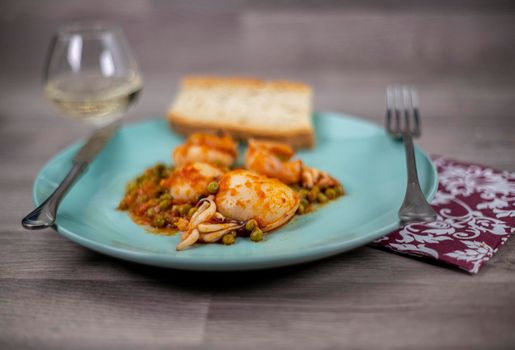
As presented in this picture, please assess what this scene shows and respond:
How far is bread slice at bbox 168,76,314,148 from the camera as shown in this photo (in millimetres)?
3818

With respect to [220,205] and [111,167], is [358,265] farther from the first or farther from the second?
[111,167]

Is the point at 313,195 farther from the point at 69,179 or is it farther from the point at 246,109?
the point at 246,109

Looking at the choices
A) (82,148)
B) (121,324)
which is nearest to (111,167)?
(82,148)

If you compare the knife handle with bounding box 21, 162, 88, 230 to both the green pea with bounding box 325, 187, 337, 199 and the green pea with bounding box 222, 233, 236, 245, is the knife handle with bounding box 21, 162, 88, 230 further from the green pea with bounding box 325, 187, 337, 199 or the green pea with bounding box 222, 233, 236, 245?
the green pea with bounding box 325, 187, 337, 199

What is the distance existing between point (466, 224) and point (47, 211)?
1.86m

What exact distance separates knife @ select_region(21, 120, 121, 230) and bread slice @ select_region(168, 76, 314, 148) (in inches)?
21.9

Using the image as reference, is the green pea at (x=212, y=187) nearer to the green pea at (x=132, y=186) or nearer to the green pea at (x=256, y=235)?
the green pea at (x=256, y=235)

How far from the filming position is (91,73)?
389cm

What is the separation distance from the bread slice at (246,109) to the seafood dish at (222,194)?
0.61 metres

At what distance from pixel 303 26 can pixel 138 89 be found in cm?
284

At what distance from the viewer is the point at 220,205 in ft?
8.10

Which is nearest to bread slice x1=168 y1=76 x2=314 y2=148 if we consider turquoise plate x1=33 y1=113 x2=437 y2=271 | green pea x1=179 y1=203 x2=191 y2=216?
turquoise plate x1=33 y1=113 x2=437 y2=271

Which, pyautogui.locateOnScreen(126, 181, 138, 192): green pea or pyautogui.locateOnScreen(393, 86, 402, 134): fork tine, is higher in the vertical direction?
pyautogui.locateOnScreen(393, 86, 402, 134): fork tine

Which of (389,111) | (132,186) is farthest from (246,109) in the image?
(132,186)
